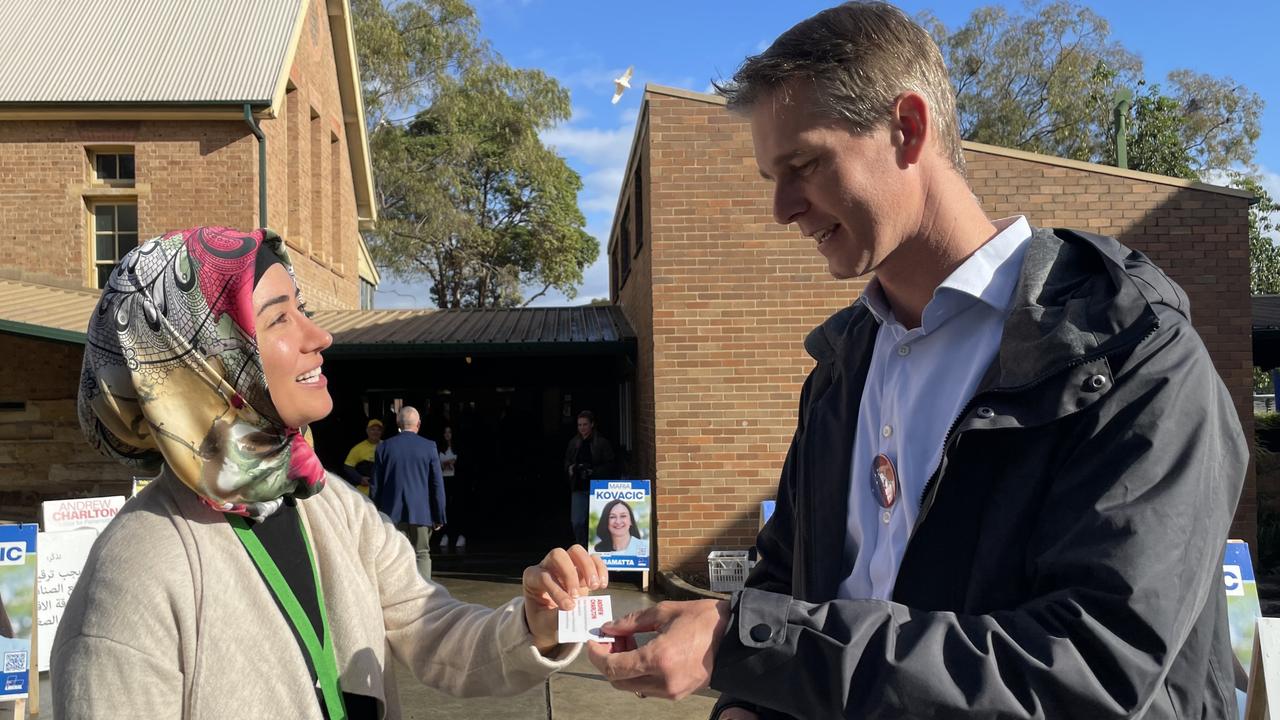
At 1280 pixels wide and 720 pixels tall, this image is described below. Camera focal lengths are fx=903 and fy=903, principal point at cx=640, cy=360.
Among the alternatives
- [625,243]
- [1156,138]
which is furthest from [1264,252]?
[625,243]

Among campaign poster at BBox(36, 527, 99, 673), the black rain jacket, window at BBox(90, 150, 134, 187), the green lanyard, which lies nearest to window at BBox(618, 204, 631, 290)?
window at BBox(90, 150, 134, 187)

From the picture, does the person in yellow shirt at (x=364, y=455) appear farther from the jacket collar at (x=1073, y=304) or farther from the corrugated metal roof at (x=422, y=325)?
the jacket collar at (x=1073, y=304)

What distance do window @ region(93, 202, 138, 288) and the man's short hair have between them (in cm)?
1623

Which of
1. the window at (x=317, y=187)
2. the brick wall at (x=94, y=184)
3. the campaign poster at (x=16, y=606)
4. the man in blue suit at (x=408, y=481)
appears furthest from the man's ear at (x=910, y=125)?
the window at (x=317, y=187)

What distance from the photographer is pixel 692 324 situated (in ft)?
32.3

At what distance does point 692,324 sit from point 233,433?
321 inches

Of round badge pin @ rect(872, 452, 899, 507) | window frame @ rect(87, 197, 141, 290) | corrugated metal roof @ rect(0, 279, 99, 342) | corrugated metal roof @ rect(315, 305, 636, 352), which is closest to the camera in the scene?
round badge pin @ rect(872, 452, 899, 507)

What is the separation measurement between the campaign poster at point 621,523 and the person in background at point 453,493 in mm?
4419

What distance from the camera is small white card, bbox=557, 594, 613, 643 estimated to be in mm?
1759

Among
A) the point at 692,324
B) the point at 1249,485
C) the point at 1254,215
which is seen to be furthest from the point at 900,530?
the point at 1254,215

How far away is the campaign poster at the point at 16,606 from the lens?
562 centimetres

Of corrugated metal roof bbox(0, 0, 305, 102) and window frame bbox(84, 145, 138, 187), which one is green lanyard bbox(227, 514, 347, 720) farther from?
window frame bbox(84, 145, 138, 187)

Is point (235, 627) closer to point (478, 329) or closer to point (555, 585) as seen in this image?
point (555, 585)

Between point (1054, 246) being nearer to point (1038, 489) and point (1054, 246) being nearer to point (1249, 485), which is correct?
point (1038, 489)
